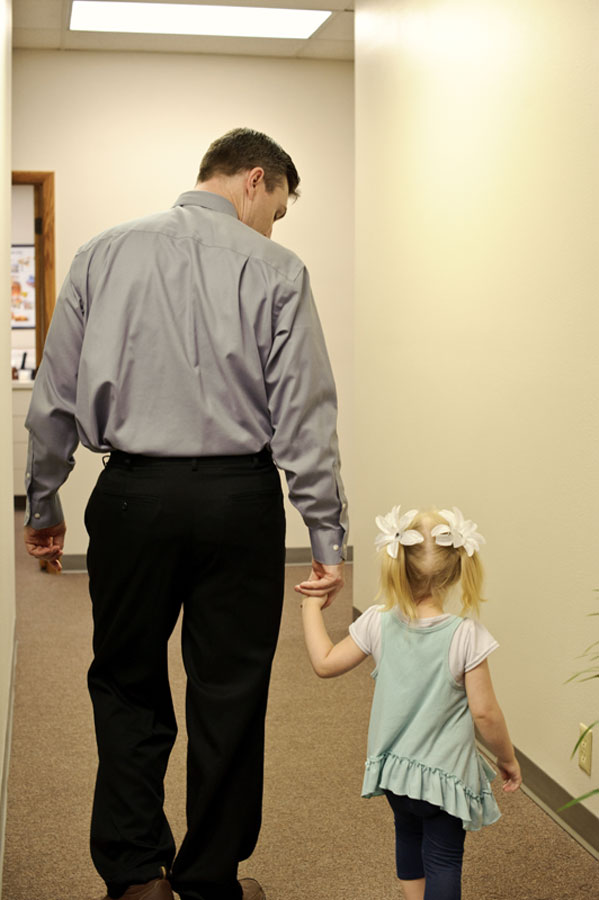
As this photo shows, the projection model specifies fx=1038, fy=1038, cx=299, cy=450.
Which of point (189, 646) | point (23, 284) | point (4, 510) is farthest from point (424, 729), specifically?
point (23, 284)

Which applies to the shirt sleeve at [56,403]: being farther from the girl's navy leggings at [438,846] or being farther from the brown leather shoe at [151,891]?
the girl's navy leggings at [438,846]

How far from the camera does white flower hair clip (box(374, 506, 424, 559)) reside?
1.94m

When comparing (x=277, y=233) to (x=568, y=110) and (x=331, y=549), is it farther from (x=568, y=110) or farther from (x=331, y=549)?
(x=331, y=549)

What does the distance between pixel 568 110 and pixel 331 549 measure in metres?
1.33

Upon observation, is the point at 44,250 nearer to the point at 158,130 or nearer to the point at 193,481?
the point at 158,130

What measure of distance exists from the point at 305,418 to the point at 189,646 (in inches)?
20.9

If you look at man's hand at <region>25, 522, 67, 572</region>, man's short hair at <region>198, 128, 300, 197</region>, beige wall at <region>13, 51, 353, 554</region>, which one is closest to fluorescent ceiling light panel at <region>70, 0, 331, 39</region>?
beige wall at <region>13, 51, 353, 554</region>

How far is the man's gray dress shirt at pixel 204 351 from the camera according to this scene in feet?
6.66

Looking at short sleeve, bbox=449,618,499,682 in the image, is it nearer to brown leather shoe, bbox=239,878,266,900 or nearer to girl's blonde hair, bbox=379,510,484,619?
girl's blonde hair, bbox=379,510,484,619

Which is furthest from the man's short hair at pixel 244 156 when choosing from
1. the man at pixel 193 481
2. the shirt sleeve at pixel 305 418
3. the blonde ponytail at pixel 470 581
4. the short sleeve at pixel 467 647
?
the short sleeve at pixel 467 647

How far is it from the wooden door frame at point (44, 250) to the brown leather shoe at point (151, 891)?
437 centimetres

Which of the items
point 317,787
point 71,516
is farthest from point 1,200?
point 71,516

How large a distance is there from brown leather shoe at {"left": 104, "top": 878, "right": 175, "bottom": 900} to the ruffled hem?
501 mm

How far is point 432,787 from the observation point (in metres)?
1.90
